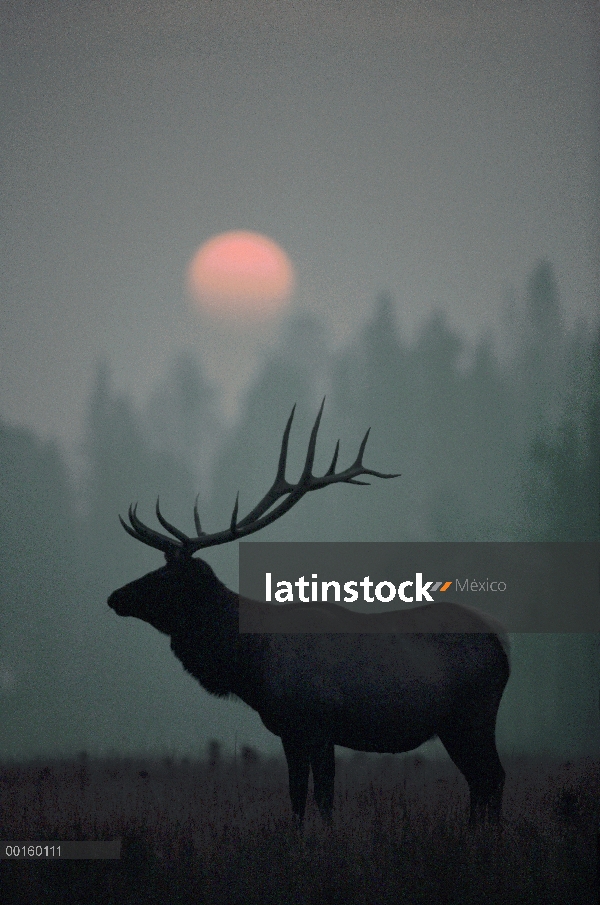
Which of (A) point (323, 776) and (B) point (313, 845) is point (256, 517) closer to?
(A) point (323, 776)

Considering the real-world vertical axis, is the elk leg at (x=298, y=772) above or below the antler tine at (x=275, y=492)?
below

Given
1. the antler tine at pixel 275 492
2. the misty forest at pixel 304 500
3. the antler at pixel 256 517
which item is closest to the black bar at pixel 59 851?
the misty forest at pixel 304 500

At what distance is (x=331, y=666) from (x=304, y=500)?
1618 mm

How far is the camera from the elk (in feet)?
10.5

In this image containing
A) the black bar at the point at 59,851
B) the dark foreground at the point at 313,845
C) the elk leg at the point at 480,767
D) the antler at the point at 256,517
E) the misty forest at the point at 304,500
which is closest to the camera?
the dark foreground at the point at 313,845

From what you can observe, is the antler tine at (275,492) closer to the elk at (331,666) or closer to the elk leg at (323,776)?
the elk at (331,666)

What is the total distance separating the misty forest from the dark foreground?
2.01 ft

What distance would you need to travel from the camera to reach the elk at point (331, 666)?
321 cm

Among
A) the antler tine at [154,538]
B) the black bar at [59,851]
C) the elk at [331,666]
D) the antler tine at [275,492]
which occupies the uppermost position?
the antler tine at [275,492]

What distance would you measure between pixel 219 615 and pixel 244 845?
0.93 meters

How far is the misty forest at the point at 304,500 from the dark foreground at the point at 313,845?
0.61m

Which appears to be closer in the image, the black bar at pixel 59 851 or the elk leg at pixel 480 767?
the black bar at pixel 59 851

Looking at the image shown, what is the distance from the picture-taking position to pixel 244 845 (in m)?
2.99

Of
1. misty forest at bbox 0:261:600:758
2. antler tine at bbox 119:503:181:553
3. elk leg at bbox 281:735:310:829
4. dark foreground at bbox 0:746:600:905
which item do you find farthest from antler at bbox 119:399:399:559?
dark foreground at bbox 0:746:600:905
